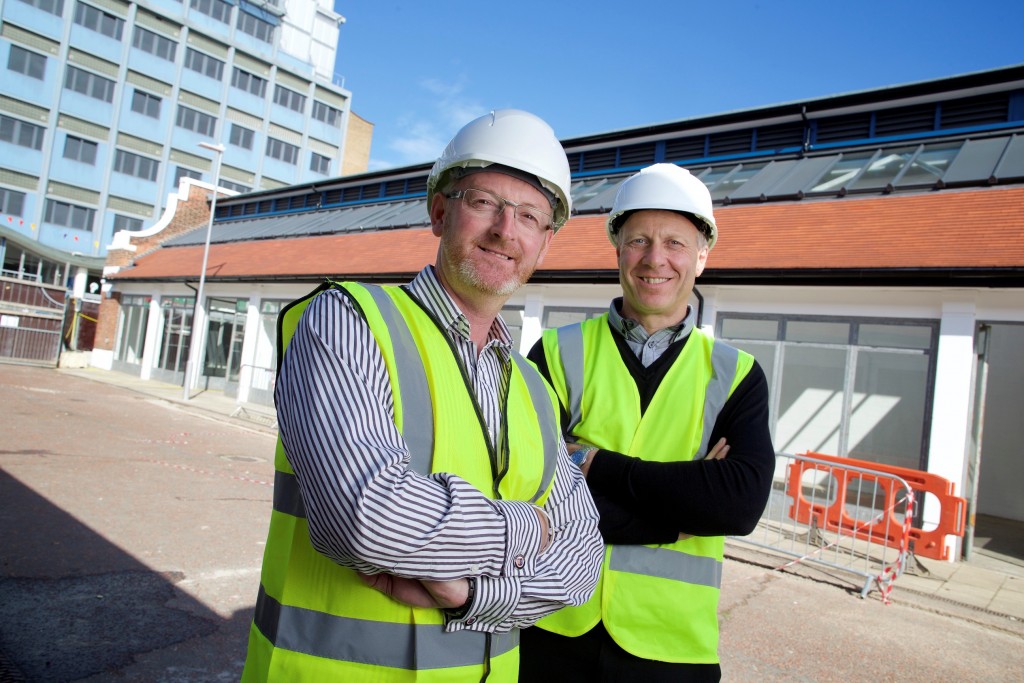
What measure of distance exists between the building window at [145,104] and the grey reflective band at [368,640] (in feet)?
178

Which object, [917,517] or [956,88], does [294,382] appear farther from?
Result: [956,88]

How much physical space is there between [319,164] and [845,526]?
56.0 m

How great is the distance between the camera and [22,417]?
1243 cm

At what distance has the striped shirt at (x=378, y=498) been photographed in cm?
129

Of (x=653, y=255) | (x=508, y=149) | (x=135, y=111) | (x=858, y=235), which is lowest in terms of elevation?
(x=653, y=255)

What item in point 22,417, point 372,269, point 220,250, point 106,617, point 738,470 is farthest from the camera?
point 220,250

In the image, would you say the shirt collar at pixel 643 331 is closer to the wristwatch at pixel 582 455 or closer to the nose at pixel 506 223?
the wristwatch at pixel 582 455

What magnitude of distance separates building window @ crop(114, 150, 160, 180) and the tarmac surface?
140ft

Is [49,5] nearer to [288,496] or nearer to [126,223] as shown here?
[126,223]

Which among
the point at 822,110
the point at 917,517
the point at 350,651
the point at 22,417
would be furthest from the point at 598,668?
the point at 822,110

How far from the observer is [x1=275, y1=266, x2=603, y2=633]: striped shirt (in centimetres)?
129

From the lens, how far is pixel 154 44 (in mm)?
48219

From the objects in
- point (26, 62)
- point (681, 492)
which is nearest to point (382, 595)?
point (681, 492)

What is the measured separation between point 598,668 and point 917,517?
28.5 feet
